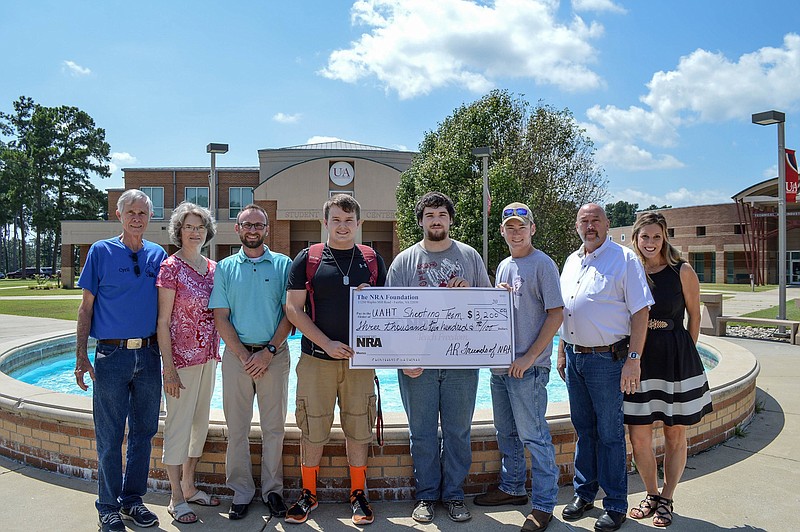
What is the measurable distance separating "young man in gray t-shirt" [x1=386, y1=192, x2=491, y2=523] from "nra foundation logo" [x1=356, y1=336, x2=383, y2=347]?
10.9 inches

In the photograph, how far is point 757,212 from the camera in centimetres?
4581

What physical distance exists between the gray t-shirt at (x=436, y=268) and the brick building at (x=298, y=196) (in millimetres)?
27800

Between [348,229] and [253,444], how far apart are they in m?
1.72

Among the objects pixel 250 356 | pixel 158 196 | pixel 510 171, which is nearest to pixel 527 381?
pixel 250 356

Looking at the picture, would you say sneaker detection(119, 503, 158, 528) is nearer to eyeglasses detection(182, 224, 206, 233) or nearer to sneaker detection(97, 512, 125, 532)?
→ sneaker detection(97, 512, 125, 532)

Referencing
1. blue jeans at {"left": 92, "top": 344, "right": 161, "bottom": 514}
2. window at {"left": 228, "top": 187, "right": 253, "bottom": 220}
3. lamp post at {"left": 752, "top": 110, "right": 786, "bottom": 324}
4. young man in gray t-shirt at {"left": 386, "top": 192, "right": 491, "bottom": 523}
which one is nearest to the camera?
blue jeans at {"left": 92, "top": 344, "right": 161, "bottom": 514}

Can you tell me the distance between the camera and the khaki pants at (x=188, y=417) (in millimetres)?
3680

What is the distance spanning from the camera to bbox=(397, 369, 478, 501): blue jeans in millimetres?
3709

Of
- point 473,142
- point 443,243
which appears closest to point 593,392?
point 443,243

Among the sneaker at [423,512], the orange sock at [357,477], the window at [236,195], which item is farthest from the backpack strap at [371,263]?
the window at [236,195]

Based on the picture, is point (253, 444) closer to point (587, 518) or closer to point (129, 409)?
point (129, 409)

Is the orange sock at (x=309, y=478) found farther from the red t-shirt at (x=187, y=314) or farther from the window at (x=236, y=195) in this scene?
the window at (x=236, y=195)

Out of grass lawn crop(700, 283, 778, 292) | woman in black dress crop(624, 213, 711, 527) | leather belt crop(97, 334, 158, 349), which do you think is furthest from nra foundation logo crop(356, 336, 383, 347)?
grass lawn crop(700, 283, 778, 292)

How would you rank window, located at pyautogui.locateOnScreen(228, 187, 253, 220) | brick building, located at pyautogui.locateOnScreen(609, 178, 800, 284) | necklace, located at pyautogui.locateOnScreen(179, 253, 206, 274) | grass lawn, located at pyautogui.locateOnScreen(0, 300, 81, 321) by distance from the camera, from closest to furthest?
necklace, located at pyautogui.locateOnScreen(179, 253, 206, 274), grass lawn, located at pyautogui.locateOnScreen(0, 300, 81, 321), window, located at pyautogui.locateOnScreen(228, 187, 253, 220), brick building, located at pyautogui.locateOnScreen(609, 178, 800, 284)
